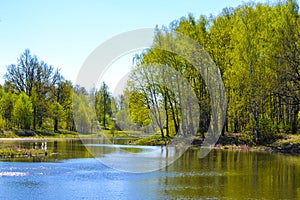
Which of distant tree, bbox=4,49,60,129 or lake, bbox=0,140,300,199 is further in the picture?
distant tree, bbox=4,49,60,129

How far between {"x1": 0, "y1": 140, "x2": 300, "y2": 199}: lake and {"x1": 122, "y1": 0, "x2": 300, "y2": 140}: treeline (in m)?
12.2

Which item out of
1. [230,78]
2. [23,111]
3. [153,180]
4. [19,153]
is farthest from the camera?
[23,111]

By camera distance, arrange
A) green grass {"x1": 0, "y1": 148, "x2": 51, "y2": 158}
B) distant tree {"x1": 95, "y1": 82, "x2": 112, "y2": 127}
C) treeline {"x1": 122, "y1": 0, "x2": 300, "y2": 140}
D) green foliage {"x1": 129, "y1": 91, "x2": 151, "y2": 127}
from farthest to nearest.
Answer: distant tree {"x1": 95, "y1": 82, "x2": 112, "y2": 127}, green foliage {"x1": 129, "y1": 91, "x2": 151, "y2": 127}, treeline {"x1": 122, "y1": 0, "x2": 300, "y2": 140}, green grass {"x1": 0, "y1": 148, "x2": 51, "y2": 158}

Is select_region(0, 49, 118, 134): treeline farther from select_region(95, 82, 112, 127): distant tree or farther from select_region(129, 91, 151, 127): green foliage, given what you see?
select_region(129, 91, 151, 127): green foliage

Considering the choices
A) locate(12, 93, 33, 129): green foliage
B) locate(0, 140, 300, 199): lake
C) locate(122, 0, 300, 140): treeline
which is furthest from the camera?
locate(12, 93, 33, 129): green foliage

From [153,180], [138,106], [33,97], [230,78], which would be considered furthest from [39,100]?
[153,180]

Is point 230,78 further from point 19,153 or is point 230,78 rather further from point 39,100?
point 39,100

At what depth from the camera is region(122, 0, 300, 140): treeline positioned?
39.3 meters

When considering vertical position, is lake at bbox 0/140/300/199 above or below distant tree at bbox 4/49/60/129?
below

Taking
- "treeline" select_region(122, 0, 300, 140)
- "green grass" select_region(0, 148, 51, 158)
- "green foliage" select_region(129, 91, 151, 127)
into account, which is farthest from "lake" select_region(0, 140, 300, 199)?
"green foliage" select_region(129, 91, 151, 127)

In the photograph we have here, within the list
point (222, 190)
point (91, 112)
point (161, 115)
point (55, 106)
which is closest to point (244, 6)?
point (161, 115)

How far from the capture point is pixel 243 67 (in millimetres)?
43719

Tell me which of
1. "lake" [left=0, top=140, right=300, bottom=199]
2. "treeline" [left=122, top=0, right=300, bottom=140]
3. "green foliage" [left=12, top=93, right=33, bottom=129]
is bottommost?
"lake" [left=0, top=140, right=300, bottom=199]

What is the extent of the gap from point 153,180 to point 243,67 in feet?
83.0
